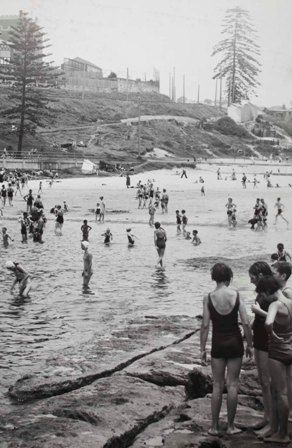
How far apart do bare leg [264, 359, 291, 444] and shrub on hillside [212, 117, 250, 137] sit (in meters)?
81.6

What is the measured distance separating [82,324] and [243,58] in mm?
87086

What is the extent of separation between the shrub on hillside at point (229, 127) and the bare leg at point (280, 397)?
81.6 m

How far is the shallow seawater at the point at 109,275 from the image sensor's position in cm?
966

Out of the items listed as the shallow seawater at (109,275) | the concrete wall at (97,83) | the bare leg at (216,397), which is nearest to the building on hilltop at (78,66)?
the concrete wall at (97,83)

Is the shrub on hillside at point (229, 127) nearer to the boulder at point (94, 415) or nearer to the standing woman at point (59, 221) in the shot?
the standing woman at point (59, 221)

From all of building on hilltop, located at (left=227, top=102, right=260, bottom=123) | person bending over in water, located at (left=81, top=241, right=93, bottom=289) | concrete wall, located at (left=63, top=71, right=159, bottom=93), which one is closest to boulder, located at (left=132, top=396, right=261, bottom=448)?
person bending over in water, located at (left=81, top=241, right=93, bottom=289)

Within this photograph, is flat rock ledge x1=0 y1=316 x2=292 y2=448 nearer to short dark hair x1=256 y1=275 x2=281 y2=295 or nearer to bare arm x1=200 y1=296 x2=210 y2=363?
bare arm x1=200 y1=296 x2=210 y2=363

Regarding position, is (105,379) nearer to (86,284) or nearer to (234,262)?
(86,284)

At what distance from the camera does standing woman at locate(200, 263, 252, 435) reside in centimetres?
457

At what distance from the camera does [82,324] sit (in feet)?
33.8

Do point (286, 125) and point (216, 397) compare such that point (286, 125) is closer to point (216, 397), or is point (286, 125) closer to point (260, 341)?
point (260, 341)

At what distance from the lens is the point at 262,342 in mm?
4703

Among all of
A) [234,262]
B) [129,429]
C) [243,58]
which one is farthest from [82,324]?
[243,58]

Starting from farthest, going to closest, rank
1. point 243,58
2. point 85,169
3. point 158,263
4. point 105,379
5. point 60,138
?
1. point 243,58
2. point 60,138
3. point 85,169
4. point 158,263
5. point 105,379
